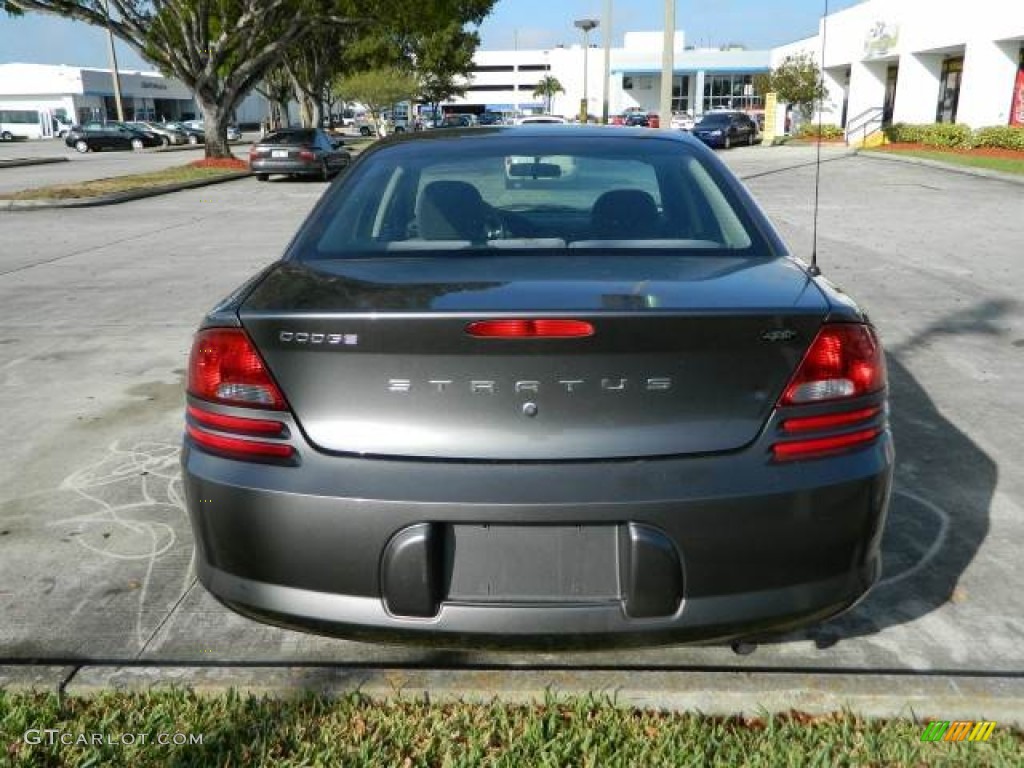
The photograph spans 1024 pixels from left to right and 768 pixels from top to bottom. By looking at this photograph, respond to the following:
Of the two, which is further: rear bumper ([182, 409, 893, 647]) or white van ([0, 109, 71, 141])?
white van ([0, 109, 71, 141])

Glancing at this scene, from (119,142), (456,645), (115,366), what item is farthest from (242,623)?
(119,142)

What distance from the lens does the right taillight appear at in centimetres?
215

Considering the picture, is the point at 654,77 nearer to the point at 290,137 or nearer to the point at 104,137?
the point at 104,137

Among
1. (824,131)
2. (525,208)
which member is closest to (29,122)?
(824,131)

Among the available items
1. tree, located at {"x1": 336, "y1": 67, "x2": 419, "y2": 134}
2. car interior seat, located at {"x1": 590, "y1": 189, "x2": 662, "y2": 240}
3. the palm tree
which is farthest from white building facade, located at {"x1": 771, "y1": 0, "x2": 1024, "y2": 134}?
the palm tree

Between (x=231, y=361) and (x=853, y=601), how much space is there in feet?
5.48

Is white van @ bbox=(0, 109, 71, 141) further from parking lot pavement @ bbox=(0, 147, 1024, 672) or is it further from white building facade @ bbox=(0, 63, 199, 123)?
parking lot pavement @ bbox=(0, 147, 1024, 672)

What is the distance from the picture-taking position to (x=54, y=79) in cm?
8006

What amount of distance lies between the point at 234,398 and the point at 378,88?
1947 inches

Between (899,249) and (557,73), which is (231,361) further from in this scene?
(557,73)

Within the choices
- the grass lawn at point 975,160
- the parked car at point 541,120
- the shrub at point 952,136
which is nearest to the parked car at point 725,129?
the parked car at point 541,120

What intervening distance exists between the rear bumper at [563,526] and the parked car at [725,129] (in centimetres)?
3758

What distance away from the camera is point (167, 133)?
52.9m

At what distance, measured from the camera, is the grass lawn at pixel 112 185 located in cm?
1752
